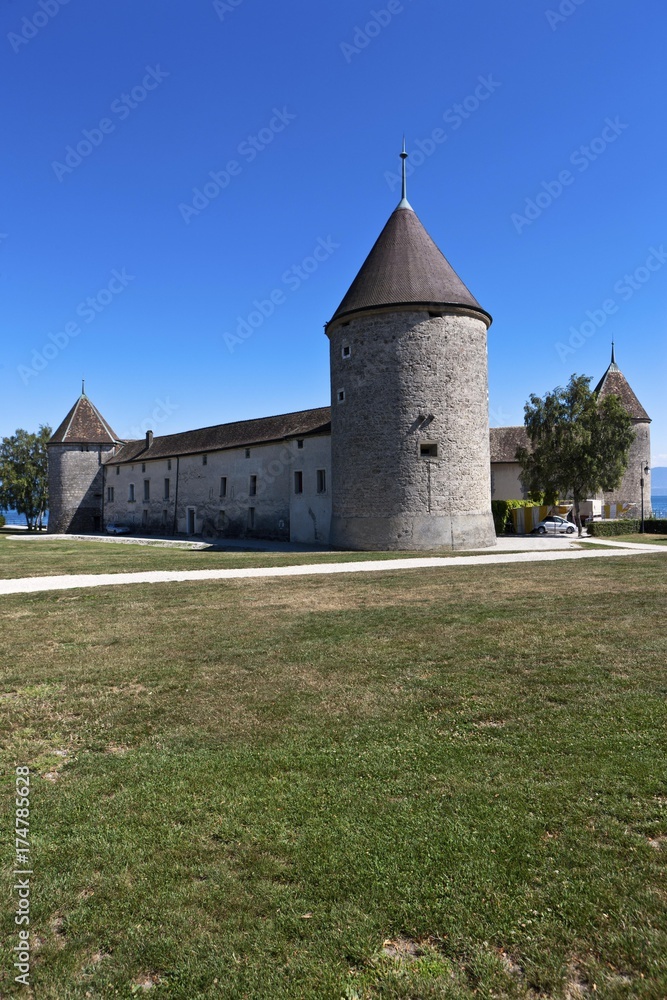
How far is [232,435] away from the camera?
36.7m

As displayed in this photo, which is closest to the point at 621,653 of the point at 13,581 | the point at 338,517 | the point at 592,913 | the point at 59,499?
the point at 592,913

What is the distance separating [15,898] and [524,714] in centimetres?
373

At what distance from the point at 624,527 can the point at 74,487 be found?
3903cm

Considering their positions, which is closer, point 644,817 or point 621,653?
point 644,817

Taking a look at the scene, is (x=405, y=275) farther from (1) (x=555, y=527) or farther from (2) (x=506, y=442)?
(2) (x=506, y=442)

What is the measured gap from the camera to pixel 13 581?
44.9 ft

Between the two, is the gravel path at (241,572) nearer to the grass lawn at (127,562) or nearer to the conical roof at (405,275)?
the grass lawn at (127,562)

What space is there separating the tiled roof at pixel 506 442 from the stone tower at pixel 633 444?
611 cm

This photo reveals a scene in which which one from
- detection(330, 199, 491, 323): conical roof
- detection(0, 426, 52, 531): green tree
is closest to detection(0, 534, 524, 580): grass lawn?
detection(330, 199, 491, 323): conical roof

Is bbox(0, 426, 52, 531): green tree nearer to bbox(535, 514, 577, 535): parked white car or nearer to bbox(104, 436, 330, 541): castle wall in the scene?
bbox(104, 436, 330, 541): castle wall

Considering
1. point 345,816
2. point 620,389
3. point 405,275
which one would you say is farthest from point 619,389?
point 345,816

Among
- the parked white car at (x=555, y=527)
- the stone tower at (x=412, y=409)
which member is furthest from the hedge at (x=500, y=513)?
the stone tower at (x=412, y=409)

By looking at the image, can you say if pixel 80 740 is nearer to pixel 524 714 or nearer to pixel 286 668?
pixel 286 668

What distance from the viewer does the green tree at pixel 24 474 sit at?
55344mm
